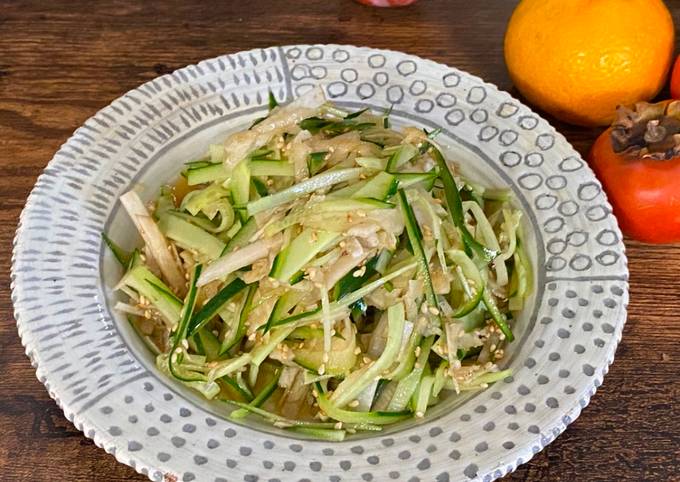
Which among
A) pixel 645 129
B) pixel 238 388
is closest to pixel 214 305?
pixel 238 388

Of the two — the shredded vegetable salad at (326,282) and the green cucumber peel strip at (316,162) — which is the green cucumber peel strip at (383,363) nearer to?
the shredded vegetable salad at (326,282)

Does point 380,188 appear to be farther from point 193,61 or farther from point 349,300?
point 193,61

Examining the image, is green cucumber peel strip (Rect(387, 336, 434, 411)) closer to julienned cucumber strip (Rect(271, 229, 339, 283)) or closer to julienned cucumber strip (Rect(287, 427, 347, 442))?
julienned cucumber strip (Rect(287, 427, 347, 442))

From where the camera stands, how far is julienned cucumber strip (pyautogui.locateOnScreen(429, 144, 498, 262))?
1.58m

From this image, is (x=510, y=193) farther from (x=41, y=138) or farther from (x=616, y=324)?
(x=41, y=138)

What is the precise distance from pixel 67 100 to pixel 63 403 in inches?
49.3

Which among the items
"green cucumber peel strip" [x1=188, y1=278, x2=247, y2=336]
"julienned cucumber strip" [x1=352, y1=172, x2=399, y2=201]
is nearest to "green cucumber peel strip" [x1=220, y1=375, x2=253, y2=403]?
"green cucumber peel strip" [x1=188, y1=278, x2=247, y2=336]

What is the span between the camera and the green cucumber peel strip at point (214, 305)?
1.52 meters

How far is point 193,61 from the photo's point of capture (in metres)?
2.46

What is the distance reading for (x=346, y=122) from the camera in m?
1.81

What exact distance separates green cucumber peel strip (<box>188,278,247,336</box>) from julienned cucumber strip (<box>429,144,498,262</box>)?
0.49 m

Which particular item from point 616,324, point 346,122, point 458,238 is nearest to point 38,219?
point 346,122

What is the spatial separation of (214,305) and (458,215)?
0.57 meters

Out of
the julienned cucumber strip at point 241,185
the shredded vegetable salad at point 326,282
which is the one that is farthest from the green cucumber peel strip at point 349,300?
the julienned cucumber strip at point 241,185
